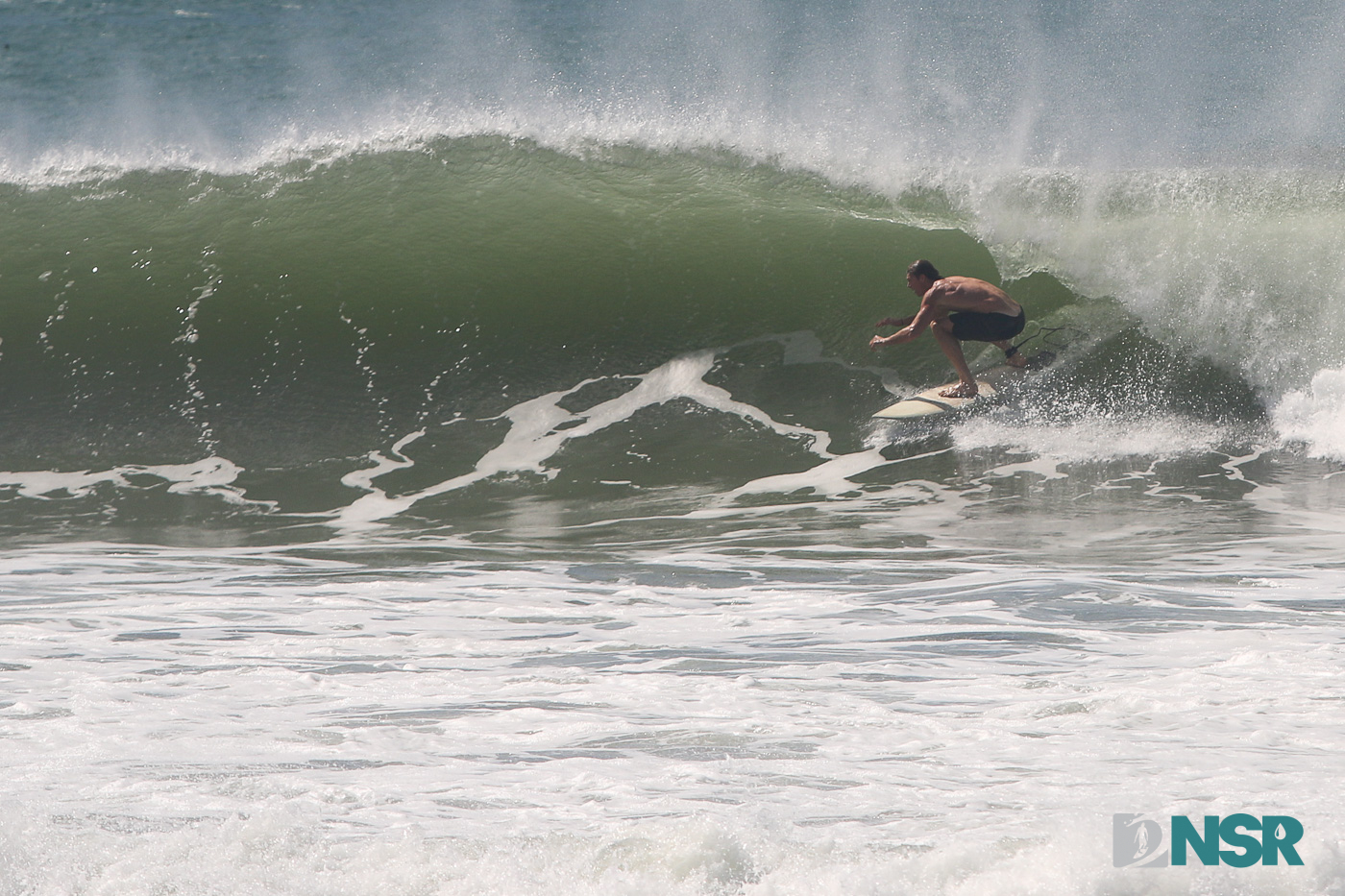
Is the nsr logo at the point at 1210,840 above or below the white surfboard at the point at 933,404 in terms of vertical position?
below

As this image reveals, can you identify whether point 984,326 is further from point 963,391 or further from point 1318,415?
point 1318,415

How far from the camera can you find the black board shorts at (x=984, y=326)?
275 inches

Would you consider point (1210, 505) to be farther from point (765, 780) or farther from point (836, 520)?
point (765, 780)

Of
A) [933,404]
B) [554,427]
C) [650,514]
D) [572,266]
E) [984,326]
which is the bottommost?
[650,514]

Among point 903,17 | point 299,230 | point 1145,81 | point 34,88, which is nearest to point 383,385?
point 299,230

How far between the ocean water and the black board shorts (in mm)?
352

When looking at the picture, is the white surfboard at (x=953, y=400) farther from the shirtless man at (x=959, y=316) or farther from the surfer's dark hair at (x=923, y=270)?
the surfer's dark hair at (x=923, y=270)

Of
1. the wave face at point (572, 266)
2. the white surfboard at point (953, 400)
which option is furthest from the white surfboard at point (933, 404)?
the wave face at point (572, 266)

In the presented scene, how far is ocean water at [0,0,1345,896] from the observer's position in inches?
92.0

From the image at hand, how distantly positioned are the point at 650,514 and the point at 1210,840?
4.04 m

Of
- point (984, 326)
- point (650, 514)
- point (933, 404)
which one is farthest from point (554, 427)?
point (984, 326)

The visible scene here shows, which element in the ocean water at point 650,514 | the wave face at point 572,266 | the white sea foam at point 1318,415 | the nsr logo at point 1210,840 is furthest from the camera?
the wave face at point 572,266

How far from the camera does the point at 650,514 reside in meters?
6.00

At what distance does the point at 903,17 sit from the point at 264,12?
1499 centimetres
